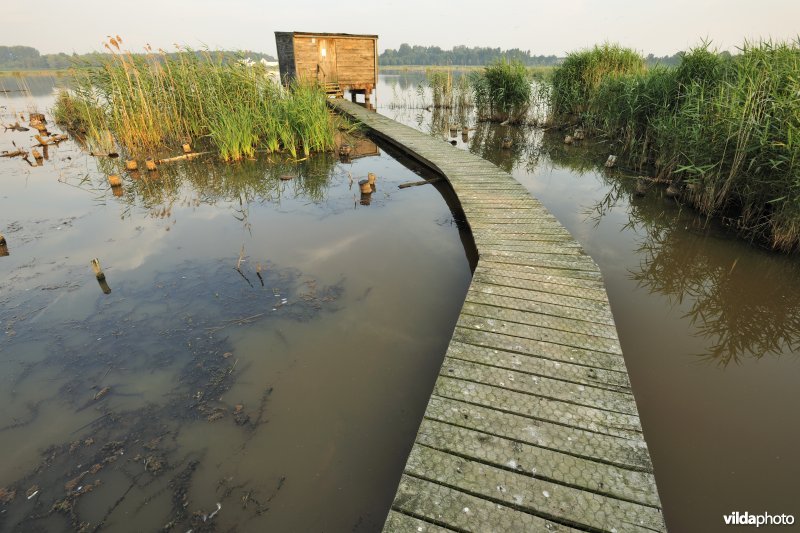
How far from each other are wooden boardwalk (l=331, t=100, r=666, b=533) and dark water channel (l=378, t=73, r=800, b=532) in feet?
2.03

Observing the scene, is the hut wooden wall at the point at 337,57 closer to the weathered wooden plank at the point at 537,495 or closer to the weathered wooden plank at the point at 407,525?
the weathered wooden plank at the point at 537,495

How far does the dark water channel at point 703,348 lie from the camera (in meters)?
2.40

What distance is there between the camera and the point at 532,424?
7.46ft

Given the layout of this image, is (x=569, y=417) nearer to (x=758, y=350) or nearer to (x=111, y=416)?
(x=758, y=350)

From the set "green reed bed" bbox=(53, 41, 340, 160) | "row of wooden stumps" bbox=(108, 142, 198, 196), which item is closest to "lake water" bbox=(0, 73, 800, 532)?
"row of wooden stumps" bbox=(108, 142, 198, 196)

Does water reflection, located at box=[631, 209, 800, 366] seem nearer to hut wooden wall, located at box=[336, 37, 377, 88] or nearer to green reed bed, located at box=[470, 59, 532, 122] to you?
green reed bed, located at box=[470, 59, 532, 122]

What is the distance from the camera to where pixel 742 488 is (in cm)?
235

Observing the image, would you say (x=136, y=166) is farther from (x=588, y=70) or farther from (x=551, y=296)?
(x=588, y=70)

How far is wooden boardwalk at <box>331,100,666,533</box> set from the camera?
1824 millimetres

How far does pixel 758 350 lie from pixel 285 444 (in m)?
4.45

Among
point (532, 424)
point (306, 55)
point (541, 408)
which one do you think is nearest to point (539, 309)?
point (541, 408)

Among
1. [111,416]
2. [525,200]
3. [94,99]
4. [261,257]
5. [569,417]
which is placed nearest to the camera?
[569,417]

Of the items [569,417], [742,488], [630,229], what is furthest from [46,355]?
[630,229]

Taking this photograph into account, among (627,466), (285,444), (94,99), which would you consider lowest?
(285,444)
